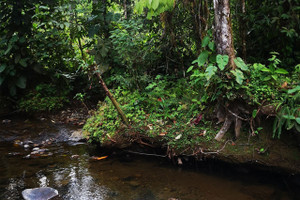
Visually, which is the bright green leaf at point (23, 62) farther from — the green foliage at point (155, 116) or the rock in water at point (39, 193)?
the rock in water at point (39, 193)

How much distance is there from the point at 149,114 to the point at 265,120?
1968 millimetres

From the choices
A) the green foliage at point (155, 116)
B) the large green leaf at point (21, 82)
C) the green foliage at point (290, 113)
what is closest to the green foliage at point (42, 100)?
the large green leaf at point (21, 82)

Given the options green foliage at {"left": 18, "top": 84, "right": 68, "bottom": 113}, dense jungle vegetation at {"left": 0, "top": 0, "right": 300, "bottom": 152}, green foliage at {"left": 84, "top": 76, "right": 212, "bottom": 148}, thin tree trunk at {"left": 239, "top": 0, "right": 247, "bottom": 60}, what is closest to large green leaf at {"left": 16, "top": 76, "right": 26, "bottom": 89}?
dense jungle vegetation at {"left": 0, "top": 0, "right": 300, "bottom": 152}

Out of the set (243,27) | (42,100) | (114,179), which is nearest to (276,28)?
(243,27)

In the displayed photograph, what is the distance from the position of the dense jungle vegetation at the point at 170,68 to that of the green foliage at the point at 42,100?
27mm

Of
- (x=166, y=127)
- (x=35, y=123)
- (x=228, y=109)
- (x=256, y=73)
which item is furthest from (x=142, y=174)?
(x=35, y=123)

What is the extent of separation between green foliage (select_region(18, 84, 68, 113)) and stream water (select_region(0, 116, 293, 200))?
202 centimetres

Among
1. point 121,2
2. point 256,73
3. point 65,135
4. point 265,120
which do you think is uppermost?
point 121,2

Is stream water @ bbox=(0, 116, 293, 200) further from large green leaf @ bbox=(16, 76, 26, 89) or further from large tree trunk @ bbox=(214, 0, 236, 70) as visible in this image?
large green leaf @ bbox=(16, 76, 26, 89)

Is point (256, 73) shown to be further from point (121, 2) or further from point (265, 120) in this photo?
point (121, 2)

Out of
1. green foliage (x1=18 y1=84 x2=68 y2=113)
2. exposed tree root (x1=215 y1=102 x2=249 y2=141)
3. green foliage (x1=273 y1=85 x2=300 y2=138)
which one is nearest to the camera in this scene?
green foliage (x1=273 y1=85 x2=300 y2=138)

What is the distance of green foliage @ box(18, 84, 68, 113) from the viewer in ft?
22.6

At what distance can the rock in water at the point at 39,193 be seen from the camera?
3200 mm

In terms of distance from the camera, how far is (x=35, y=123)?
251 inches
